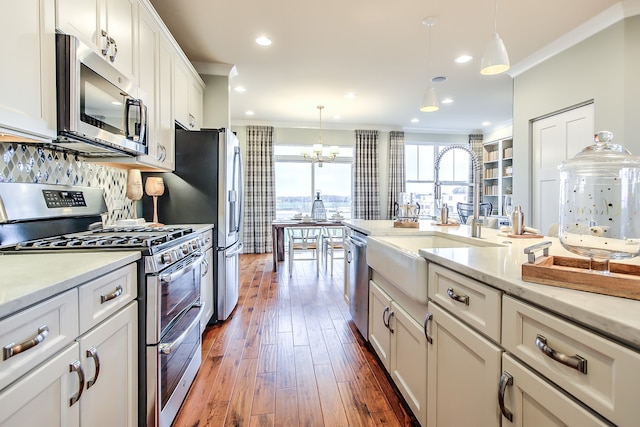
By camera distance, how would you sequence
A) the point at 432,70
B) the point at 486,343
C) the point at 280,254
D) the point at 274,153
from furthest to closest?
the point at 274,153 < the point at 280,254 < the point at 432,70 < the point at 486,343

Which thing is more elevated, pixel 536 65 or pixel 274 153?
pixel 536 65

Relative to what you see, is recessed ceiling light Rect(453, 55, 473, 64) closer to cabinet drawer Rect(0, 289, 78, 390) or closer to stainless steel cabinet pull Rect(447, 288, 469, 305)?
stainless steel cabinet pull Rect(447, 288, 469, 305)

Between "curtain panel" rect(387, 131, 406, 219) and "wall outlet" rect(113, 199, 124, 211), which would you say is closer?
"wall outlet" rect(113, 199, 124, 211)

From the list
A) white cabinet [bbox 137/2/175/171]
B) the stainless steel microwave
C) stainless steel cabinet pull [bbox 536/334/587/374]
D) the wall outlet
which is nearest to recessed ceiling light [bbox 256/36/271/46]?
white cabinet [bbox 137/2/175/171]

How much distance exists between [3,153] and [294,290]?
117 inches

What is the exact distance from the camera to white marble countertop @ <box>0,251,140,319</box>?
2.47ft

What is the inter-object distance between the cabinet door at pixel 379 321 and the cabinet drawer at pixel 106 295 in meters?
1.29

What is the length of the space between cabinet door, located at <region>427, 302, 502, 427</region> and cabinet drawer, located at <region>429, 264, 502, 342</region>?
37mm

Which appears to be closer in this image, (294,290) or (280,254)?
(294,290)

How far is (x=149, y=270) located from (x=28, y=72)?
2.94 feet

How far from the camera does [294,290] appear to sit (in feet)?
12.8

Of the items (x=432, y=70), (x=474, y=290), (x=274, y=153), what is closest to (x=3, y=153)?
(x=474, y=290)

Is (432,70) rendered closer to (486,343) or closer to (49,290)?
(486,343)

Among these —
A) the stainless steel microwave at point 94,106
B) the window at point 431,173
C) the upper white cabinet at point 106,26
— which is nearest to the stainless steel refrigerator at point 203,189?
the stainless steel microwave at point 94,106
